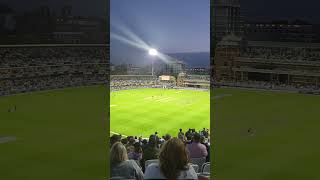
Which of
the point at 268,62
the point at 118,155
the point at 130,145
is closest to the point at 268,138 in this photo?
the point at 130,145

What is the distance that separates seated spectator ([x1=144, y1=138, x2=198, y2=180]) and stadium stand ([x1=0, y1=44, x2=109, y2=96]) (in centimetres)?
1728

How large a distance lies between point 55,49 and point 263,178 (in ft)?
57.7

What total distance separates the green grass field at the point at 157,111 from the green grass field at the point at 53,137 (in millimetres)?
1278

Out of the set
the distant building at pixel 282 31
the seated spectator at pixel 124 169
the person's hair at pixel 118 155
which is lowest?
the seated spectator at pixel 124 169

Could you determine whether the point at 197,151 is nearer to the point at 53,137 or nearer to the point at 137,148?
the point at 137,148

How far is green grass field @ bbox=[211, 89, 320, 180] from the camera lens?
22.0 feet

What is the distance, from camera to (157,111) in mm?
18219

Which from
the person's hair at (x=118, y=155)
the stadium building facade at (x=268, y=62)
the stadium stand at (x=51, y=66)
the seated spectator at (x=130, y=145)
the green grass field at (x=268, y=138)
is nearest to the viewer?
the person's hair at (x=118, y=155)

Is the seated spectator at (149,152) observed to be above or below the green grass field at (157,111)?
above

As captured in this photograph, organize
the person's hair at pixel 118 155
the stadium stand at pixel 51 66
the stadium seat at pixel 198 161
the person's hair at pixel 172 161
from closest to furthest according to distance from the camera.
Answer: the person's hair at pixel 172 161 → the person's hair at pixel 118 155 → the stadium seat at pixel 198 161 → the stadium stand at pixel 51 66

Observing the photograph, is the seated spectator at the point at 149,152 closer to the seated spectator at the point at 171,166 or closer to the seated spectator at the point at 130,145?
the seated spectator at the point at 130,145

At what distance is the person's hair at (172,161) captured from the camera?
205 cm

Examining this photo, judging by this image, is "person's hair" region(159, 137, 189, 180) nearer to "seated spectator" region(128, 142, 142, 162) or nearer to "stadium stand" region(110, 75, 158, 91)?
"seated spectator" region(128, 142, 142, 162)

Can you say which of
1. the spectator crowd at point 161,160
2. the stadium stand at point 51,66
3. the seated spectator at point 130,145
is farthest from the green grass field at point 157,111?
the spectator crowd at point 161,160
